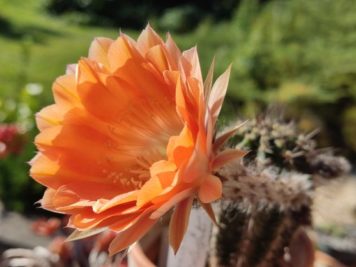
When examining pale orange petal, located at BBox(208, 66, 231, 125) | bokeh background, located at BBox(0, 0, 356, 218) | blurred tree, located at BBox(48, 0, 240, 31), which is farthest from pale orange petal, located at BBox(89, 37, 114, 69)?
blurred tree, located at BBox(48, 0, 240, 31)

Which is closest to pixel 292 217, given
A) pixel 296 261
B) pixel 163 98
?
pixel 296 261

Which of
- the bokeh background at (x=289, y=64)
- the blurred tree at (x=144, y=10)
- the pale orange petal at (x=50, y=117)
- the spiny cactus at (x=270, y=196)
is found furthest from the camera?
the blurred tree at (x=144, y=10)

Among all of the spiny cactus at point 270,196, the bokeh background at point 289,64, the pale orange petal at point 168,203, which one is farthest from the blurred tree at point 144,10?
the pale orange petal at point 168,203

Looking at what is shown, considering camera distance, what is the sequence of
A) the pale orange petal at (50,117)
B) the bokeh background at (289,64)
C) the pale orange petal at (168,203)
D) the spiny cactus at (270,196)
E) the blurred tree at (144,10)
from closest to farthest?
1. the pale orange petal at (168,203)
2. the pale orange petal at (50,117)
3. the spiny cactus at (270,196)
4. the bokeh background at (289,64)
5. the blurred tree at (144,10)

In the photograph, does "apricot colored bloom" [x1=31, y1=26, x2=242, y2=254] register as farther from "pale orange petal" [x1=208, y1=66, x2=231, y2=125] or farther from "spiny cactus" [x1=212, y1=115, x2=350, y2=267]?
"spiny cactus" [x1=212, y1=115, x2=350, y2=267]

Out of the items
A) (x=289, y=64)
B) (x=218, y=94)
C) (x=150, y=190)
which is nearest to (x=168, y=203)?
(x=150, y=190)

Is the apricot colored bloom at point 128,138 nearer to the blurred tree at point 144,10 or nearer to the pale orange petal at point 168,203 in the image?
the pale orange petal at point 168,203

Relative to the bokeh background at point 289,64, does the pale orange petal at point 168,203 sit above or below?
below
